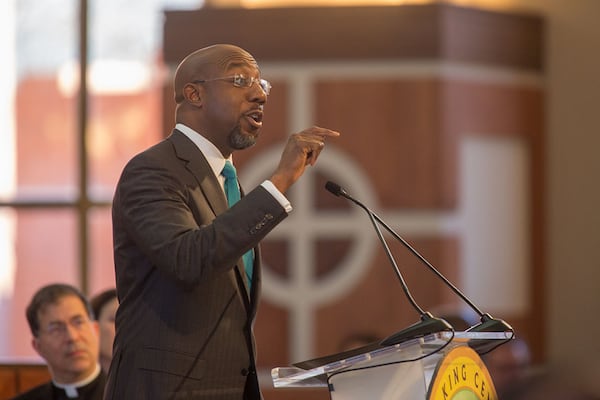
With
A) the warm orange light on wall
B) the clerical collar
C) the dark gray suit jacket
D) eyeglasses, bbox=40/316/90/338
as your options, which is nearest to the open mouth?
the dark gray suit jacket

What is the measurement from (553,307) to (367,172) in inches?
70.1

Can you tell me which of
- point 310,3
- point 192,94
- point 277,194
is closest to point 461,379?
point 277,194

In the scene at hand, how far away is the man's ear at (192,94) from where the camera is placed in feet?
8.00

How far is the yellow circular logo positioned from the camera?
226 centimetres

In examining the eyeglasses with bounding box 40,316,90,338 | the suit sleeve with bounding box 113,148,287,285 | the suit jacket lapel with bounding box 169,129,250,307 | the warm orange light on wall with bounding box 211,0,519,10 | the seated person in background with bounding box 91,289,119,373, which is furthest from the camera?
the warm orange light on wall with bounding box 211,0,519,10

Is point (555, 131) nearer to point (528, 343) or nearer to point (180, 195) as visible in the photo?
point (528, 343)

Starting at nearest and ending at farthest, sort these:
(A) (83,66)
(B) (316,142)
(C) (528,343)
A: (B) (316,142) < (A) (83,66) < (C) (528,343)

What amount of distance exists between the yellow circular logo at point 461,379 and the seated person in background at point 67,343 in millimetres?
1890

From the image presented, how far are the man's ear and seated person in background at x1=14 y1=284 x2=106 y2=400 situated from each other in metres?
1.73

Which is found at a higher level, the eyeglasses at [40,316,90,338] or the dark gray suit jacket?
the dark gray suit jacket

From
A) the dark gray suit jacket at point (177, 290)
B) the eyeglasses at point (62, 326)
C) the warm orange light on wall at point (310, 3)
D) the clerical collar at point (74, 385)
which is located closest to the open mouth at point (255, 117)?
the dark gray suit jacket at point (177, 290)

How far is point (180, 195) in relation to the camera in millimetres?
2311

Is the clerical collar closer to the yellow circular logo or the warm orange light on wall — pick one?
the yellow circular logo

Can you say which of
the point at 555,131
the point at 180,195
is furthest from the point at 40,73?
the point at 180,195
